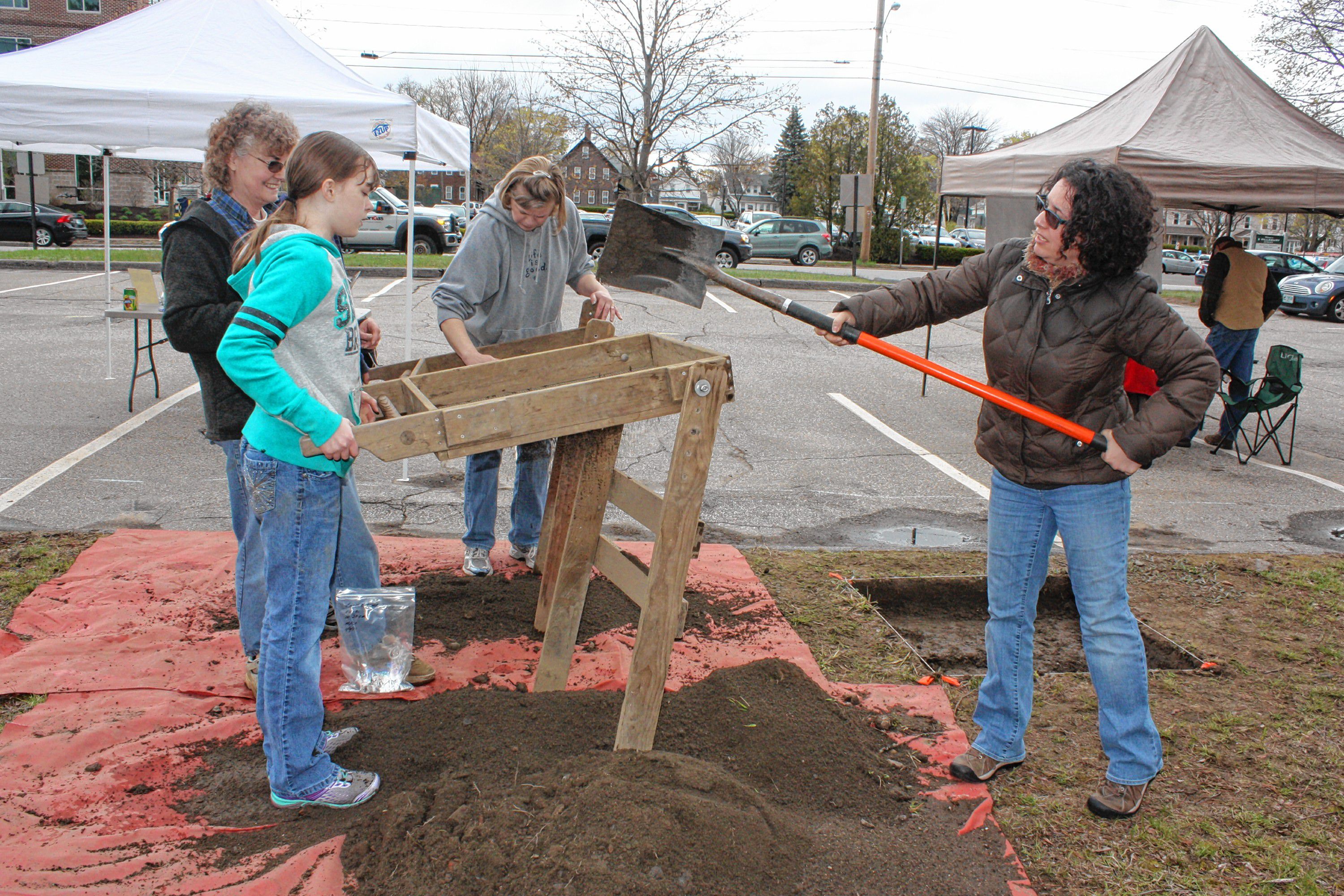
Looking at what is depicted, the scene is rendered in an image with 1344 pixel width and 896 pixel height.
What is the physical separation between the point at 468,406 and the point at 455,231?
80.6 feet

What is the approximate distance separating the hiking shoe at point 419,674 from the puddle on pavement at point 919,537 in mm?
2753

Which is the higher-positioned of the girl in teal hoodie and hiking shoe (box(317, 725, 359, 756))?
the girl in teal hoodie

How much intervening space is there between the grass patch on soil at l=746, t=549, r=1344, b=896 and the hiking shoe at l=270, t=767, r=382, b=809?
1.71m

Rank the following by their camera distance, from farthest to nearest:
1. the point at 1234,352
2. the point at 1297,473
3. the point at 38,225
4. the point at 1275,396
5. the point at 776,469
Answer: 1. the point at 38,225
2. the point at 1234,352
3. the point at 1275,396
4. the point at 1297,473
5. the point at 776,469

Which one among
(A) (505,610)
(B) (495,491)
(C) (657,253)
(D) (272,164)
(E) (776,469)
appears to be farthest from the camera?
(E) (776,469)

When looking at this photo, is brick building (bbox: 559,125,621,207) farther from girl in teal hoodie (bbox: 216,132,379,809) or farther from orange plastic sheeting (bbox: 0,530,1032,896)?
girl in teal hoodie (bbox: 216,132,379,809)

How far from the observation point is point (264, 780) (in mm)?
2650

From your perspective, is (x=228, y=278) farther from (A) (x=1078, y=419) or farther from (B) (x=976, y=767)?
(B) (x=976, y=767)

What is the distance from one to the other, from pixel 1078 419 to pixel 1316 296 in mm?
19964

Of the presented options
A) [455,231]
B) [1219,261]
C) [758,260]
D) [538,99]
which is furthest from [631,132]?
[1219,261]

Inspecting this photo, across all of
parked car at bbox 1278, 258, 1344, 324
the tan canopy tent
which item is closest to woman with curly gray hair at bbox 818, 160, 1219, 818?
the tan canopy tent

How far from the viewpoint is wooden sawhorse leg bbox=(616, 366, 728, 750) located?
255 centimetres

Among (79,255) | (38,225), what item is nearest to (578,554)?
(79,255)

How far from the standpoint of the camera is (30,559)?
4.23 metres
